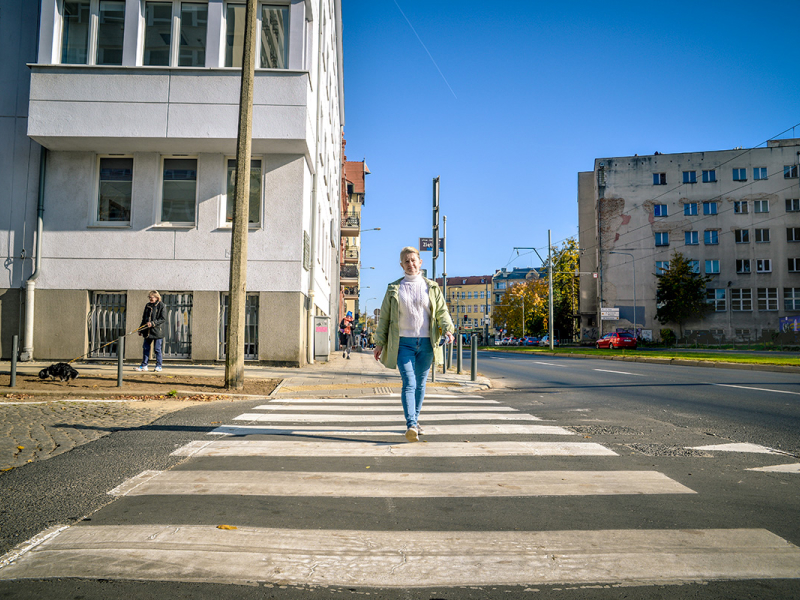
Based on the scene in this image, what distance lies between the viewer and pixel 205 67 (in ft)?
52.1

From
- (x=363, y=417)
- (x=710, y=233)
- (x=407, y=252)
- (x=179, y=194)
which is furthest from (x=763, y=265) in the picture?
(x=407, y=252)

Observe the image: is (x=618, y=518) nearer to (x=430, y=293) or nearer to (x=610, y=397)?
(x=430, y=293)

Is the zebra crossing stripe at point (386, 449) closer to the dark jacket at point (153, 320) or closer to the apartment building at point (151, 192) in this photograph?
the dark jacket at point (153, 320)

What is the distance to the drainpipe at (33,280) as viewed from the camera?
52.4ft

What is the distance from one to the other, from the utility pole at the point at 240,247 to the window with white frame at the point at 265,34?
6017 mm

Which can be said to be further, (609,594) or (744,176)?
(744,176)

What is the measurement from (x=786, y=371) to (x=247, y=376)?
15.1 m

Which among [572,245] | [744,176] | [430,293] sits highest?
[744,176]

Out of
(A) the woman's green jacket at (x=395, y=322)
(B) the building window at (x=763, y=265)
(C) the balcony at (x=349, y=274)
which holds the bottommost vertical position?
(A) the woman's green jacket at (x=395, y=322)

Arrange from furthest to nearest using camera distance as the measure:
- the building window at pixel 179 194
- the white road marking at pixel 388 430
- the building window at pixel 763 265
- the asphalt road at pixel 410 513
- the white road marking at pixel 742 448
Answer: the building window at pixel 763 265 → the building window at pixel 179 194 → the white road marking at pixel 388 430 → the white road marking at pixel 742 448 → the asphalt road at pixel 410 513

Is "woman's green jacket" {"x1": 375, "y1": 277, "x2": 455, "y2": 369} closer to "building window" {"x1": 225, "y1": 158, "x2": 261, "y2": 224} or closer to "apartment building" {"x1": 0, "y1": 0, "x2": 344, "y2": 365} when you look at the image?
"apartment building" {"x1": 0, "y1": 0, "x2": 344, "y2": 365}

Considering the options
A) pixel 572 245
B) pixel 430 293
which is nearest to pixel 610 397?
pixel 430 293

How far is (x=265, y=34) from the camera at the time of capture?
1673 centimetres

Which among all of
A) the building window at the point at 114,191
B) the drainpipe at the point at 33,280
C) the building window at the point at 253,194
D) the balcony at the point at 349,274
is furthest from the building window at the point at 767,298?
the drainpipe at the point at 33,280
